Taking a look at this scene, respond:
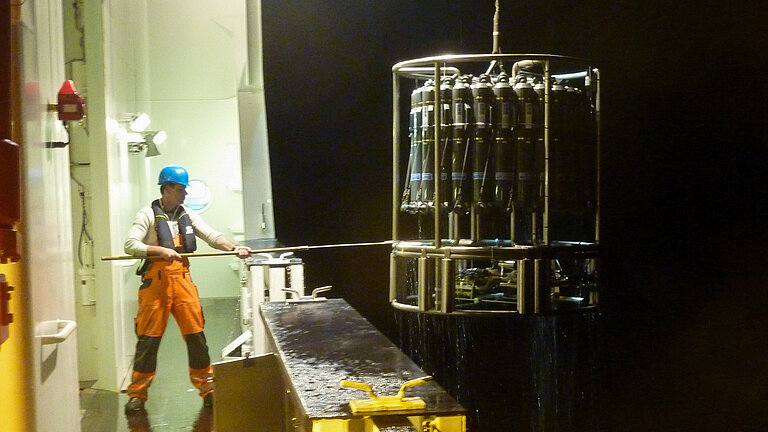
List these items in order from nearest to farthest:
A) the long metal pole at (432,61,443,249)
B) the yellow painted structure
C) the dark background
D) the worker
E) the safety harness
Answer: the yellow painted structure < the long metal pole at (432,61,443,249) < the dark background < the worker < the safety harness

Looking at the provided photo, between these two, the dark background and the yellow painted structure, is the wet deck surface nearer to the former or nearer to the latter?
the yellow painted structure

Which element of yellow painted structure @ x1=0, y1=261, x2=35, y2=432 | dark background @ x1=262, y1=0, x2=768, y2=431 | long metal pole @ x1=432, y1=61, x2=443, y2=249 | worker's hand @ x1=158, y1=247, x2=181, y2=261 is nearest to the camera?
yellow painted structure @ x1=0, y1=261, x2=35, y2=432

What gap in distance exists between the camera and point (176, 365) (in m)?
6.68

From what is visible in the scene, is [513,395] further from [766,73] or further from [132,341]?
[132,341]

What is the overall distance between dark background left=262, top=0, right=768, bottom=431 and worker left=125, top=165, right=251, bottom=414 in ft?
2.22

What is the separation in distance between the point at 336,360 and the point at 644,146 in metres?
2.47

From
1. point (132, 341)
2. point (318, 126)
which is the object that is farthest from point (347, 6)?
point (132, 341)

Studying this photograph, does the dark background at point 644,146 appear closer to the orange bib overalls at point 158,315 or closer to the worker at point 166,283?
the worker at point 166,283

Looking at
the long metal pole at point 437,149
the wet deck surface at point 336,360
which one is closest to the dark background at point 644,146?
the long metal pole at point 437,149

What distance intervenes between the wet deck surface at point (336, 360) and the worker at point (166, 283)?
1.36m

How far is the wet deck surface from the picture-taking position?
2.25 metres

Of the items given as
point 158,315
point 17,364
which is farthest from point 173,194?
point 17,364

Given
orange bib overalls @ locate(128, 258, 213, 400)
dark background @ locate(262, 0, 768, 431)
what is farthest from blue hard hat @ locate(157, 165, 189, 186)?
dark background @ locate(262, 0, 768, 431)

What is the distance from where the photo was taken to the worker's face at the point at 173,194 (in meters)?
5.31
